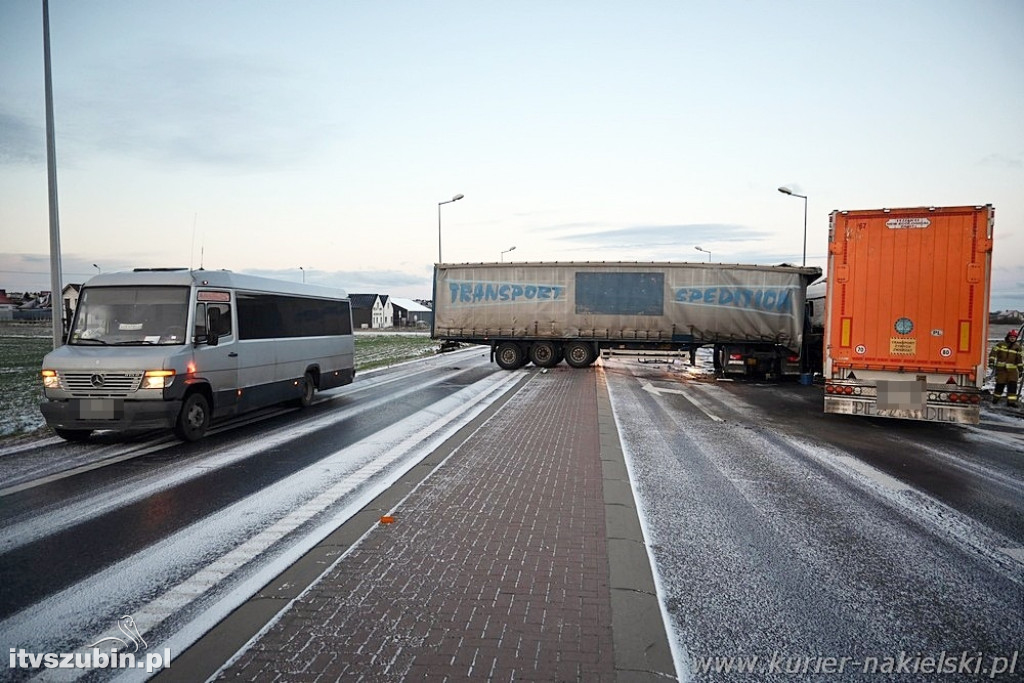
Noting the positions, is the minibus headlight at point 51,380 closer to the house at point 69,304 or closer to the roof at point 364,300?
the house at point 69,304

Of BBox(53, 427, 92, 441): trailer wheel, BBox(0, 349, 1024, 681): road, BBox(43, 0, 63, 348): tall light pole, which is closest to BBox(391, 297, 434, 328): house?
BBox(43, 0, 63, 348): tall light pole

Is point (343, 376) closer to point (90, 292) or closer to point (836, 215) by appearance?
point (90, 292)

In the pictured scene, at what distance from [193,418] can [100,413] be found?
116 centimetres

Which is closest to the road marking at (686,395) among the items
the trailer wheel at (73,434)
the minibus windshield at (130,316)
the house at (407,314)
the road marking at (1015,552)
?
the road marking at (1015,552)

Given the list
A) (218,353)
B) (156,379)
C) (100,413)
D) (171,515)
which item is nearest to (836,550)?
(171,515)

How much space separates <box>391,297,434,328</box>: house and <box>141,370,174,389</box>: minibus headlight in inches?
4159

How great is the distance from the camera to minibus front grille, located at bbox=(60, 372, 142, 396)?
8508mm

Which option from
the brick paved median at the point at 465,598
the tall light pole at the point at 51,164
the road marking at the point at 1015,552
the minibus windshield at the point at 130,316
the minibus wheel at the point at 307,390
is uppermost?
the tall light pole at the point at 51,164

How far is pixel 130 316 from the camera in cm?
919

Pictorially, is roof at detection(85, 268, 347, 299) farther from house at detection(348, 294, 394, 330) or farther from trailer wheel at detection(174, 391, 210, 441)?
house at detection(348, 294, 394, 330)

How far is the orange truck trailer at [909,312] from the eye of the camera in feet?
32.8

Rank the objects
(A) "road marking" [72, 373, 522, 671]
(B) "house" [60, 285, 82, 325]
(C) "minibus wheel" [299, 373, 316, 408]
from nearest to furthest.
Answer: (A) "road marking" [72, 373, 522, 671], (B) "house" [60, 285, 82, 325], (C) "minibus wheel" [299, 373, 316, 408]

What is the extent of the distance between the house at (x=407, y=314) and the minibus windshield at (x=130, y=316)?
105m

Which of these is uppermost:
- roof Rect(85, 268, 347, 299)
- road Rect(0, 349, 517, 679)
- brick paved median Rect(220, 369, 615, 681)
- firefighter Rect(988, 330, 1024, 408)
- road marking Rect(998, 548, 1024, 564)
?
roof Rect(85, 268, 347, 299)
